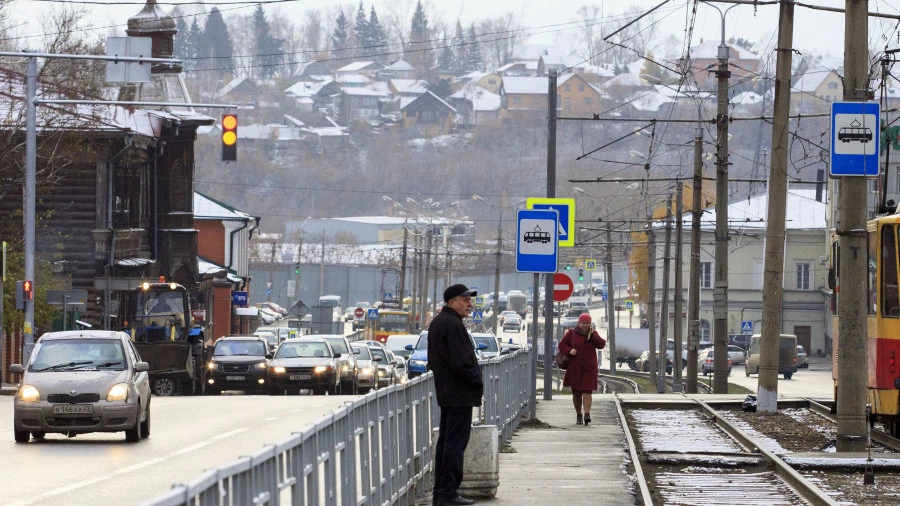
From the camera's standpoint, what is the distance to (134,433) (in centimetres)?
2144

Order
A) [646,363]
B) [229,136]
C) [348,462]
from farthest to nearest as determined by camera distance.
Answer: [646,363]
[229,136]
[348,462]

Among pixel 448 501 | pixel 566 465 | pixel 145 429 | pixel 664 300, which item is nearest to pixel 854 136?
pixel 566 465

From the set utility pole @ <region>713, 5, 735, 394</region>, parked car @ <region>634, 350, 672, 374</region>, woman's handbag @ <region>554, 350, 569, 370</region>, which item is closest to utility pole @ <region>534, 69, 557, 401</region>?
woman's handbag @ <region>554, 350, 569, 370</region>

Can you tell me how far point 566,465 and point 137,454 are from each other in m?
5.30

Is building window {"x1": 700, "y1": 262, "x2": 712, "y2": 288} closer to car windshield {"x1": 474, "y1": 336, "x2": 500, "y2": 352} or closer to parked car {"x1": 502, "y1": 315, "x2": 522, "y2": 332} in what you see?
parked car {"x1": 502, "y1": 315, "x2": 522, "y2": 332}

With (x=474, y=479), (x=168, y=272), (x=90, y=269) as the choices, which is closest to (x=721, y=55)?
(x=474, y=479)

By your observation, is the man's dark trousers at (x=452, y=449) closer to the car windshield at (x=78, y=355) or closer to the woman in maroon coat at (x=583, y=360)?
the car windshield at (x=78, y=355)

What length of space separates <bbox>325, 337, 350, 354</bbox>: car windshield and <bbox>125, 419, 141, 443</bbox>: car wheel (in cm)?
2162

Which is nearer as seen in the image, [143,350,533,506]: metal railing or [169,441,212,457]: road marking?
[143,350,533,506]: metal railing

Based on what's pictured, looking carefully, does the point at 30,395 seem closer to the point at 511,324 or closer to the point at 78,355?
the point at 78,355

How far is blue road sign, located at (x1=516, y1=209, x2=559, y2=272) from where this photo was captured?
75.6ft

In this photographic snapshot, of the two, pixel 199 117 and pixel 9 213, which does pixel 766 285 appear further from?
pixel 199 117

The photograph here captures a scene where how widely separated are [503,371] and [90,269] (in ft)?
121

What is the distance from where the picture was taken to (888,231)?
20719 mm
